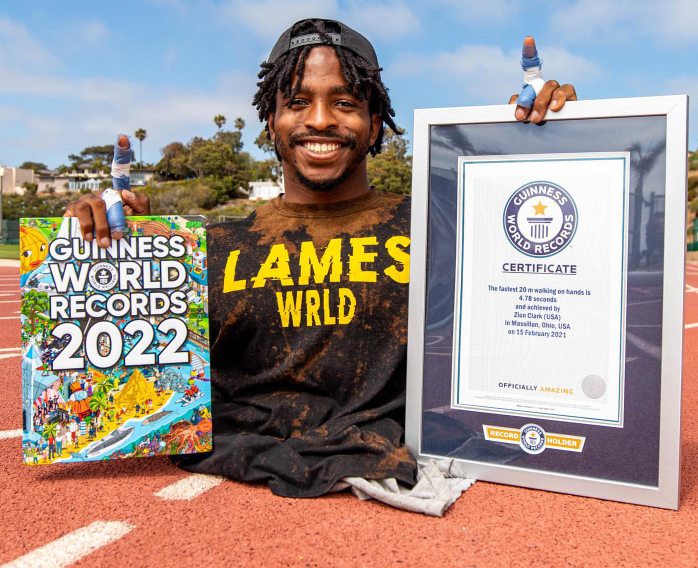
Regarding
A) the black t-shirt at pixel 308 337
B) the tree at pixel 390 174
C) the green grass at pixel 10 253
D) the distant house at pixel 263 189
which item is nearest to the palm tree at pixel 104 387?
the black t-shirt at pixel 308 337

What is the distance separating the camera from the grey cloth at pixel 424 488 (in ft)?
6.39

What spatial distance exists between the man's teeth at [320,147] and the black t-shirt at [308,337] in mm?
234

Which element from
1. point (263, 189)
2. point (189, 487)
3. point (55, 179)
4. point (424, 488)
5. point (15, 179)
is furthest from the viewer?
point (55, 179)

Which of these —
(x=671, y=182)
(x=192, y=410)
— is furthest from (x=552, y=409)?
(x=192, y=410)

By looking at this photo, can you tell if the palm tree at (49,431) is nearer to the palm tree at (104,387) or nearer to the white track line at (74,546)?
the palm tree at (104,387)

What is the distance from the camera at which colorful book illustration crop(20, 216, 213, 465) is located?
2227 mm

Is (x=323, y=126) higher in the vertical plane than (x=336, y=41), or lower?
lower

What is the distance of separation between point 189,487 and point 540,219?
1.44 meters

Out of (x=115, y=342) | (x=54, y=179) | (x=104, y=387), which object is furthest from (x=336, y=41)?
(x=54, y=179)

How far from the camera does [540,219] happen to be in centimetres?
210

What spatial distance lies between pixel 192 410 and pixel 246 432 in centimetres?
26

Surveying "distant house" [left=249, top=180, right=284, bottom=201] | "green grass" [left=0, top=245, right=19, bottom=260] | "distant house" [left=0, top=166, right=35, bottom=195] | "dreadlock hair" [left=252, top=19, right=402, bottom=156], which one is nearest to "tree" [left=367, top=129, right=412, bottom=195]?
"green grass" [left=0, top=245, right=19, bottom=260]

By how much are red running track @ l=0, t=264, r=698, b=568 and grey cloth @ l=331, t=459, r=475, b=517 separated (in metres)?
0.03

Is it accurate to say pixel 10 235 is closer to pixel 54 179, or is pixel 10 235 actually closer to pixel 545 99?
pixel 545 99
